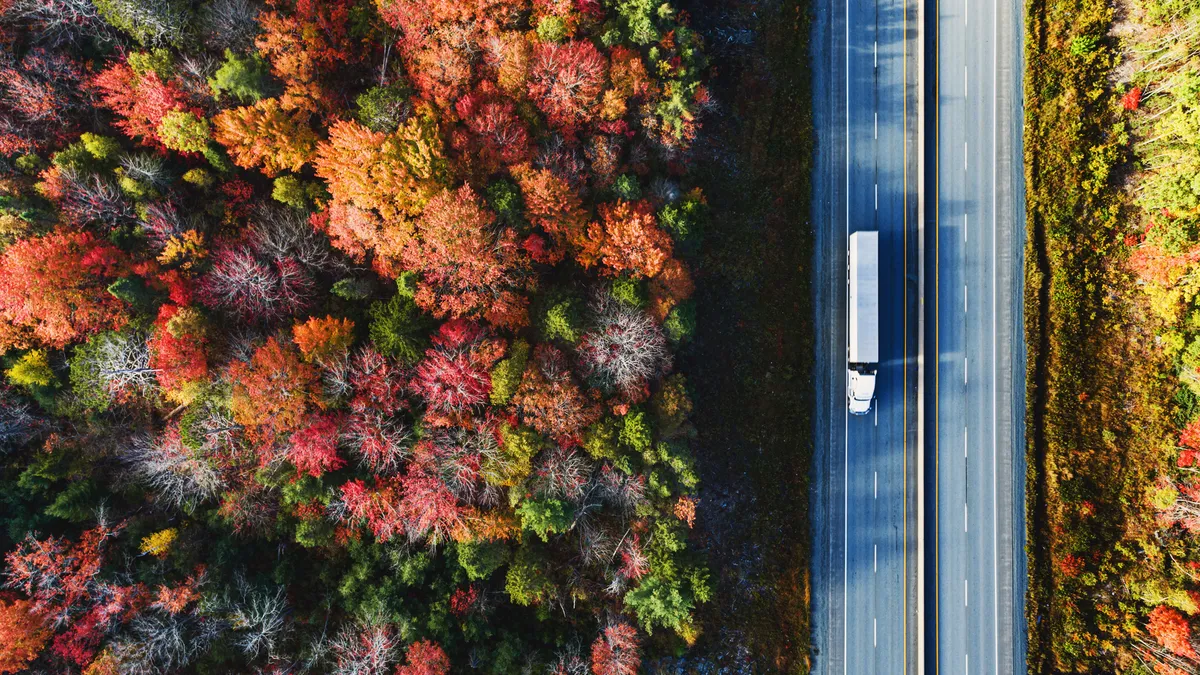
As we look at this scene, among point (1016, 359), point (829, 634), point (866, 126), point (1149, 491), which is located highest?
point (866, 126)

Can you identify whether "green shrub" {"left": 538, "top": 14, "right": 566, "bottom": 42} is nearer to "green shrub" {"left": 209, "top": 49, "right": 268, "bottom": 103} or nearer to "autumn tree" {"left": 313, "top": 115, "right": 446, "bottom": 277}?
"autumn tree" {"left": 313, "top": 115, "right": 446, "bottom": 277}

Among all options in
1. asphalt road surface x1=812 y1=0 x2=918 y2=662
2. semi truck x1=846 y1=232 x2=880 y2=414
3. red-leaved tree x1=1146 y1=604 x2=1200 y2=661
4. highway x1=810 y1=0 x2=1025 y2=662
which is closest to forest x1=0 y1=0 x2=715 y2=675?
asphalt road surface x1=812 y1=0 x2=918 y2=662

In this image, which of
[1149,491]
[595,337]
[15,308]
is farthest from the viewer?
[1149,491]

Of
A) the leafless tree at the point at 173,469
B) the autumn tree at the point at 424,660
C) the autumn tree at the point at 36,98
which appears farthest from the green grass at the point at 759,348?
the autumn tree at the point at 36,98

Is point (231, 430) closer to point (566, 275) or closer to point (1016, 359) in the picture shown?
point (566, 275)

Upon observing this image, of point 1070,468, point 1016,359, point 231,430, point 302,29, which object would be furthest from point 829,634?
point 302,29

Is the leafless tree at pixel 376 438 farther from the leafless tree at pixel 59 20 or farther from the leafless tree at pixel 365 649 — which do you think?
the leafless tree at pixel 59 20

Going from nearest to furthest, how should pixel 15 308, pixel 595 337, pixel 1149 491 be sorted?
pixel 15 308 < pixel 595 337 < pixel 1149 491
